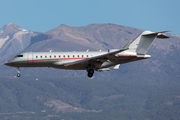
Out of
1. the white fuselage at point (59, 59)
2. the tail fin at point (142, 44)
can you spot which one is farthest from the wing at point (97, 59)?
the tail fin at point (142, 44)

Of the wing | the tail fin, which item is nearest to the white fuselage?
the wing

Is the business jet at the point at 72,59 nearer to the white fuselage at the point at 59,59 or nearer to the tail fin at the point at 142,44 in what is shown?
the white fuselage at the point at 59,59

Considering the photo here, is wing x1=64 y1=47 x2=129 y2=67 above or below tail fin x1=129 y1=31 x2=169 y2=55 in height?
below

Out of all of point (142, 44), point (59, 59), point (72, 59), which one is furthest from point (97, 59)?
point (142, 44)

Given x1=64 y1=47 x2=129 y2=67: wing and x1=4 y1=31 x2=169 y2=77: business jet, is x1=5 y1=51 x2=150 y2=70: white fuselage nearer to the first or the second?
x1=4 y1=31 x2=169 y2=77: business jet

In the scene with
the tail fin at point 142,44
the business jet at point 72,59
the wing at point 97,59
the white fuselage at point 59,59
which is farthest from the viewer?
the tail fin at point 142,44

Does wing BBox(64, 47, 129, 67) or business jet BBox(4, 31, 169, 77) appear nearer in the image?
wing BBox(64, 47, 129, 67)

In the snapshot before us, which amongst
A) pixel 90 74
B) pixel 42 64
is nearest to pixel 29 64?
pixel 42 64

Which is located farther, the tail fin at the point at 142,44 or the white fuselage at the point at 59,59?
the tail fin at the point at 142,44

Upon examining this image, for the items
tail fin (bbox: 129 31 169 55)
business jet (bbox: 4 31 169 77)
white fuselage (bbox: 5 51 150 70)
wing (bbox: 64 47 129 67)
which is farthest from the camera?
tail fin (bbox: 129 31 169 55)

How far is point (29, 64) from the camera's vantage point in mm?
51812

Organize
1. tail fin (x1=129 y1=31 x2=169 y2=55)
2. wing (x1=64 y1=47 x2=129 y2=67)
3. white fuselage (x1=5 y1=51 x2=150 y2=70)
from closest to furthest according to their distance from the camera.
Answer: wing (x1=64 y1=47 x2=129 y2=67), white fuselage (x1=5 y1=51 x2=150 y2=70), tail fin (x1=129 y1=31 x2=169 y2=55)

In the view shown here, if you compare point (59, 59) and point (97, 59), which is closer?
point (97, 59)

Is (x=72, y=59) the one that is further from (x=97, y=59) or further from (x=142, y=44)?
(x=142, y=44)
